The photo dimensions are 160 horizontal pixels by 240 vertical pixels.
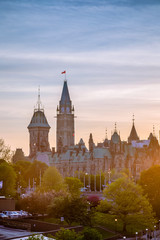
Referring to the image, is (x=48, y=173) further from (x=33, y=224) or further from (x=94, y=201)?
(x=33, y=224)

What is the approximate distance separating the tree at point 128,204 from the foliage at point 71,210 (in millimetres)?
7838

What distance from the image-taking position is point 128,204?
113 meters

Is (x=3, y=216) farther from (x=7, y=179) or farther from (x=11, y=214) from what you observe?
(x=7, y=179)

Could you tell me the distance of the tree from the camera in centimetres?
11119

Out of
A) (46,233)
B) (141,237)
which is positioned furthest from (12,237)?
(141,237)

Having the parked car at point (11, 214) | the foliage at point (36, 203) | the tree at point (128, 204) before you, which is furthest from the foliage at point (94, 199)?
the parked car at point (11, 214)

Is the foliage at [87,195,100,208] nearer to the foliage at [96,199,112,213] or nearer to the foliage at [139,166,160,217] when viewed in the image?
the foliage at [139,166,160,217]

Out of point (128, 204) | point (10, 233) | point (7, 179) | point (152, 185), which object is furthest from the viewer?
point (7, 179)

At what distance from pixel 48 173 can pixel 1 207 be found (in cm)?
5934

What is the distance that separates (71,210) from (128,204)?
44.4 feet

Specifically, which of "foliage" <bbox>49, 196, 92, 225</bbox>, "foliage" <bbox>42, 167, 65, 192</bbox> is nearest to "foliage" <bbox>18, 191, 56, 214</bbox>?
"foliage" <bbox>49, 196, 92, 225</bbox>

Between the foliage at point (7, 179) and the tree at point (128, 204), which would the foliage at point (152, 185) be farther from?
the foliage at point (7, 179)

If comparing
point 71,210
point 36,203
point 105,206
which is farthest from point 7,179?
point 71,210

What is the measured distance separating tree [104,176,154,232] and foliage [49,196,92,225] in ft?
25.7
